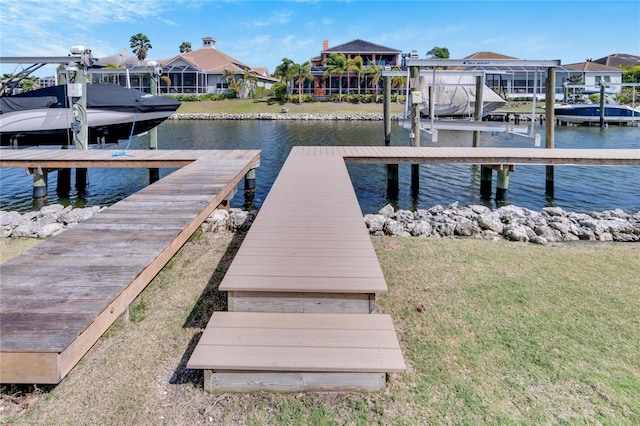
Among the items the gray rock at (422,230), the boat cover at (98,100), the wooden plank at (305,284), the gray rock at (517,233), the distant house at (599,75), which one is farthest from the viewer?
the distant house at (599,75)

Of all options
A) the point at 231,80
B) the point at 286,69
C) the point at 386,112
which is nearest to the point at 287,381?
the point at 386,112

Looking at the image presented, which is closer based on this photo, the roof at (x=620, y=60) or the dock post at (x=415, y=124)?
the dock post at (x=415, y=124)

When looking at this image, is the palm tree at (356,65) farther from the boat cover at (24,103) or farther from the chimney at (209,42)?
the boat cover at (24,103)

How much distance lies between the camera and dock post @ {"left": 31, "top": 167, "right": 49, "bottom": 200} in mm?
10395

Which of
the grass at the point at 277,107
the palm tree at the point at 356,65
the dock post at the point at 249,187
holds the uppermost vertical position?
the palm tree at the point at 356,65

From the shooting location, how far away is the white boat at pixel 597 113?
104 feet

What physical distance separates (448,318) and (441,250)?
7.19ft

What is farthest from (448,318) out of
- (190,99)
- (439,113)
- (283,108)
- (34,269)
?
(190,99)

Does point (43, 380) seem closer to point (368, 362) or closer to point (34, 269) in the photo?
point (34, 269)

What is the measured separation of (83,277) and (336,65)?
4722 cm

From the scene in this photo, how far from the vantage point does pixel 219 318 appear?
326cm

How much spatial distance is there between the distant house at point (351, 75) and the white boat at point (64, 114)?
37958 millimetres

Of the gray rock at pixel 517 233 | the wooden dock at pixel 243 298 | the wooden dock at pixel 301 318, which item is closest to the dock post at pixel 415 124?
the gray rock at pixel 517 233

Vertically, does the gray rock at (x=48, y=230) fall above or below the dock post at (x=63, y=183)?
below
